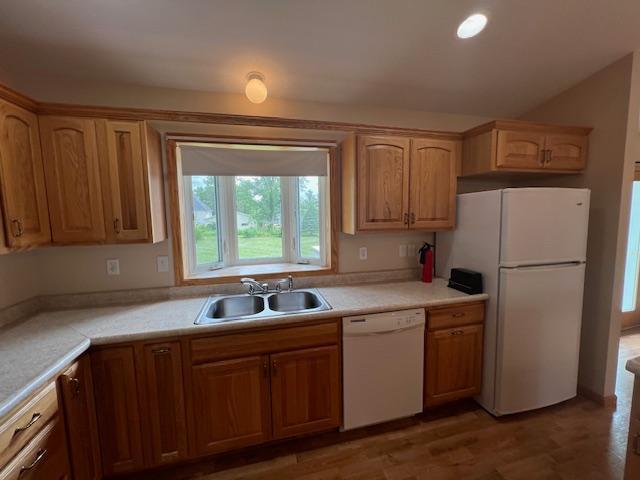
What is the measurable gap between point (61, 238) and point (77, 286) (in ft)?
1.55

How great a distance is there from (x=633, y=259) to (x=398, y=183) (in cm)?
334

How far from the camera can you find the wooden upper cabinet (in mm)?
1640

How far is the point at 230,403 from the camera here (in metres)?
1.65

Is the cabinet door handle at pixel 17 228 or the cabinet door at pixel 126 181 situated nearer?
the cabinet door handle at pixel 17 228

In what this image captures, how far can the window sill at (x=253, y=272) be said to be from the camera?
213cm

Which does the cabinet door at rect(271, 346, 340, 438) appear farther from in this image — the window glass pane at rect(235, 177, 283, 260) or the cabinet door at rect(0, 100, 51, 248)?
the cabinet door at rect(0, 100, 51, 248)

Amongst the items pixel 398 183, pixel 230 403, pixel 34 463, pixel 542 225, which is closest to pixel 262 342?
pixel 230 403

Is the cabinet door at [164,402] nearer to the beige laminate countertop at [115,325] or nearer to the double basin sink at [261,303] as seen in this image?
the beige laminate countertop at [115,325]

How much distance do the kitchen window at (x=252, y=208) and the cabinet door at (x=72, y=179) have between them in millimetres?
531

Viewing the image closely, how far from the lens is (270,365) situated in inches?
66.5

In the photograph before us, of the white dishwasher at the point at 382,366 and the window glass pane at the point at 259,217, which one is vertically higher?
the window glass pane at the point at 259,217

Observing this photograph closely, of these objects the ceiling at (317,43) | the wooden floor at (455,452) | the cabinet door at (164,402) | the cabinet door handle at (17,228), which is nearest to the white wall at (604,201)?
the ceiling at (317,43)

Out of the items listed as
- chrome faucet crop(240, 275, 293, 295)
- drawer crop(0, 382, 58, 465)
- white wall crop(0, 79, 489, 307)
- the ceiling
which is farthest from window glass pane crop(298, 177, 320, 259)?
drawer crop(0, 382, 58, 465)

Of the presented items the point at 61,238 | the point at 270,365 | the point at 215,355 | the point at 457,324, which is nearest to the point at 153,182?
the point at 61,238
